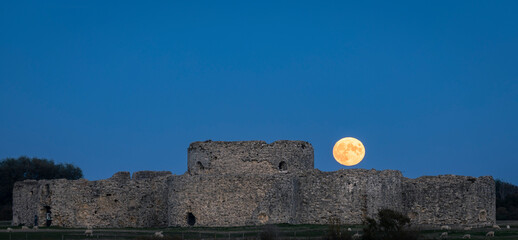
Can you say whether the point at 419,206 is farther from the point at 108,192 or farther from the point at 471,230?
the point at 108,192

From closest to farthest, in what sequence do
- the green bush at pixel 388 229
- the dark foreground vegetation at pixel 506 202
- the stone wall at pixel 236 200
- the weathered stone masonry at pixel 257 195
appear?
the green bush at pixel 388 229, the stone wall at pixel 236 200, the weathered stone masonry at pixel 257 195, the dark foreground vegetation at pixel 506 202

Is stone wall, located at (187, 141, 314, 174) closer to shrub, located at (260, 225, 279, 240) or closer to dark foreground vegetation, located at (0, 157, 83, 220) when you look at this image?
shrub, located at (260, 225, 279, 240)

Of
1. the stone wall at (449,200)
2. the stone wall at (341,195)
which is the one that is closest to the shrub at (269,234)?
the stone wall at (341,195)

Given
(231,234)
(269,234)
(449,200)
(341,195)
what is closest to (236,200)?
(231,234)

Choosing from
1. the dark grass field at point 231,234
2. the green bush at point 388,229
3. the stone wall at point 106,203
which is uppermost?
the stone wall at point 106,203

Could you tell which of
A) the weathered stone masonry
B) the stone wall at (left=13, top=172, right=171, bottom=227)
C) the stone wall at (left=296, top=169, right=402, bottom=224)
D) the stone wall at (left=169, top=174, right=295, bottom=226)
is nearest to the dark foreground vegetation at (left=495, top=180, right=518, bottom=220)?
the weathered stone masonry

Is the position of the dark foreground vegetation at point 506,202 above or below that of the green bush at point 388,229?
above

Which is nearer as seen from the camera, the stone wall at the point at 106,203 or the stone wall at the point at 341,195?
the stone wall at the point at 341,195

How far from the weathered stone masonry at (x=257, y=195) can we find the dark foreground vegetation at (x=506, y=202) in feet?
35.7

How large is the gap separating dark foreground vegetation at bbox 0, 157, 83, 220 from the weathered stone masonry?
57.4ft

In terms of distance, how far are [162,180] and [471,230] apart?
15.7 metres

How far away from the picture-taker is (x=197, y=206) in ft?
116

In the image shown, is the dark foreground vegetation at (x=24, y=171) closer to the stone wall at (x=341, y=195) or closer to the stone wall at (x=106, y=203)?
the stone wall at (x=106, y=203)

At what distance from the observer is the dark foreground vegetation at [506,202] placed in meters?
48.5
